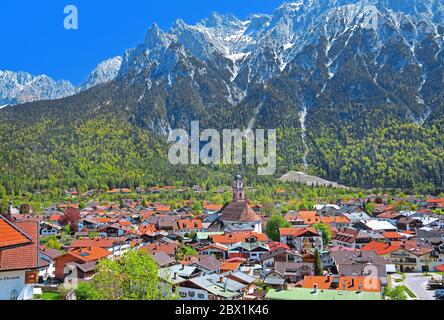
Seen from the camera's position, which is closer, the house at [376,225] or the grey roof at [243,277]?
the grey roof at [243,277]

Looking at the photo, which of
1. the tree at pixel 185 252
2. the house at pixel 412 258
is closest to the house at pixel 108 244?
the tree at pixel 185 252

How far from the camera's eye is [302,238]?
3388 centimetres

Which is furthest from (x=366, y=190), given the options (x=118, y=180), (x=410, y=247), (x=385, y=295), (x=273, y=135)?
(x=385, y=295)

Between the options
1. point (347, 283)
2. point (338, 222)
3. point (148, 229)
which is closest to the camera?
point (347, 283)

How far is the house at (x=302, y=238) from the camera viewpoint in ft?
111

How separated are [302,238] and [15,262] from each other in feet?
98.1

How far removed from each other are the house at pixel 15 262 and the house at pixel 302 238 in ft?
94.6

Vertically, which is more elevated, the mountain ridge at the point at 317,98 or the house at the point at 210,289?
the mountain ridge at the point at 317,98

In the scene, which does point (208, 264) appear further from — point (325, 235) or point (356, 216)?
point (356, 216)

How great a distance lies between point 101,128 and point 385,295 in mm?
98860

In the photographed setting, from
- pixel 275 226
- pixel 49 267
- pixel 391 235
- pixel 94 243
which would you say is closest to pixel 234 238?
pixel 275 226

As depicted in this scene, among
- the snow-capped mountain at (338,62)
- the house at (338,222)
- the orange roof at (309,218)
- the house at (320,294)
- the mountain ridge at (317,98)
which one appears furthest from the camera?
the snow-capped mountain at (338,62)

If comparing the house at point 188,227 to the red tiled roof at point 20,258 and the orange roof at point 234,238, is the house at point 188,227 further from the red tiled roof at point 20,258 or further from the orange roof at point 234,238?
the red tiled roof at point 20,258

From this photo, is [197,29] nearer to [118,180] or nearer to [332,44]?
[332,44]
